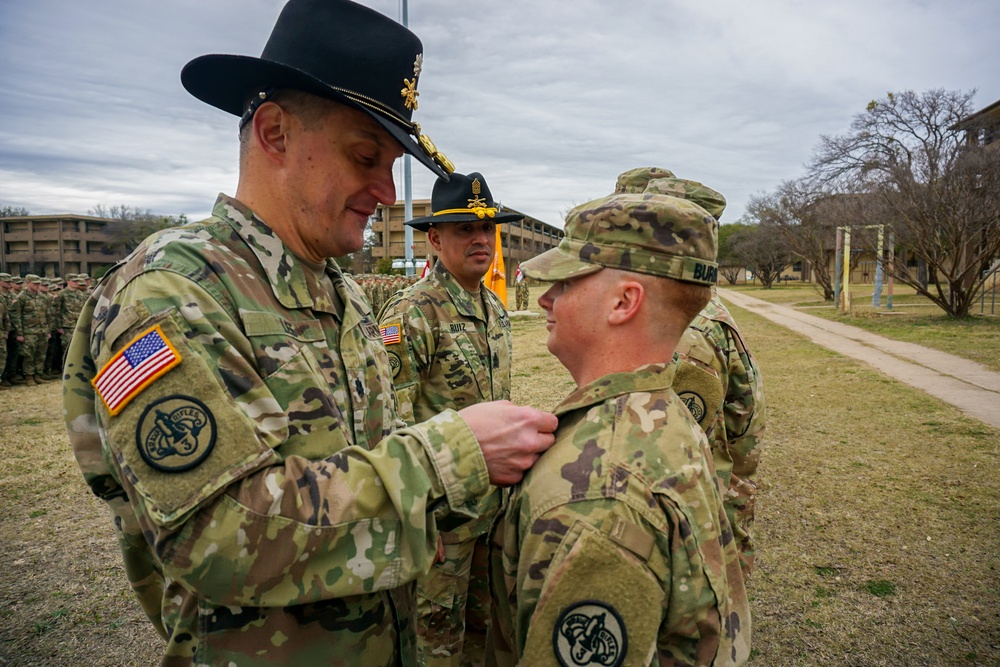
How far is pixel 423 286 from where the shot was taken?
4.08 m

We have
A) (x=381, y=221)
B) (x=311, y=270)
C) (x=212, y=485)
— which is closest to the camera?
(x=212, y=485)

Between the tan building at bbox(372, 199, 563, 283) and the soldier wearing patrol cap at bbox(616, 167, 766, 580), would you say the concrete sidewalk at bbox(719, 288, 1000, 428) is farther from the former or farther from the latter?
the tan building at bbox(372, 199, 563, 283)

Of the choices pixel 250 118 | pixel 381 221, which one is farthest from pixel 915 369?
pixel 381 221

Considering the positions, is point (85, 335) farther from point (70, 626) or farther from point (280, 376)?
point (70, 626)

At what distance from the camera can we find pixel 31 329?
42.1 ft

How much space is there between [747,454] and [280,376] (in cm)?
→ 269

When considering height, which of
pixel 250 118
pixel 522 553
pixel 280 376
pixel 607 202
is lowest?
pixel 522 553

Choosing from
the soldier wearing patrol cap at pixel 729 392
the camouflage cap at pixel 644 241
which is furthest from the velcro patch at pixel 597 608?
the soldier wearing patrol cap at pixel 729 392

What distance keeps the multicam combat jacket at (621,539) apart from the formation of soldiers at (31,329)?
14414 mm

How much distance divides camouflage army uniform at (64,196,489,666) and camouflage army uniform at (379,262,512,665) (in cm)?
143

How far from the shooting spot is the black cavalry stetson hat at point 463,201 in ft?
14.0

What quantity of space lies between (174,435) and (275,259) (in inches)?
26.2

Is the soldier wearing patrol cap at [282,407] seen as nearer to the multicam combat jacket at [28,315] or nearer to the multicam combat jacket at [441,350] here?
the multicam combat jacket at [441,350]

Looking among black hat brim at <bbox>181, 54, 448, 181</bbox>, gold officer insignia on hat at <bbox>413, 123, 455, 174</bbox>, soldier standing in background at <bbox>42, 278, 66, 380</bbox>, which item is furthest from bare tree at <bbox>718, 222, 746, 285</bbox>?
black hat brim at <bbox>181, 54, 448, 181</bbox>
